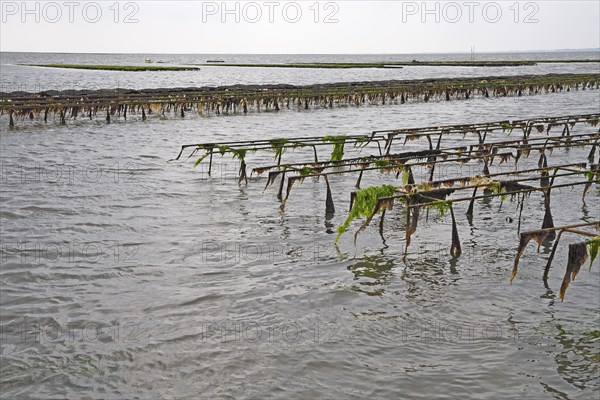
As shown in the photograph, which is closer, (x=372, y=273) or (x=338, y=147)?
(x=372, y=273)

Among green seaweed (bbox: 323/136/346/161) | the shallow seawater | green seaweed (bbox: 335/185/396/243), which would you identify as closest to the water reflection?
the shallow seawater

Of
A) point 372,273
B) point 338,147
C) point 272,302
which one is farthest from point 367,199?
point 338,147

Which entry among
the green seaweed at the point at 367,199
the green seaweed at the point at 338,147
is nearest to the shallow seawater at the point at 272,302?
the green seaweed at the point at 367,199

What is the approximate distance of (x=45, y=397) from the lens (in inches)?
264

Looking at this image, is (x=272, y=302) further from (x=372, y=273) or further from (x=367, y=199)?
(x=367, y=199)

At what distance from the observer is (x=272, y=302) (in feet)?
30.3

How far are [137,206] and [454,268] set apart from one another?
8539 millimetres

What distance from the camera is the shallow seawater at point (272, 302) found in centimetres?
709

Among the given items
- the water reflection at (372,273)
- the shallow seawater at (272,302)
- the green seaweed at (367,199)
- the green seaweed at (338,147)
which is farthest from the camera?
the green seaweed at (338,147)

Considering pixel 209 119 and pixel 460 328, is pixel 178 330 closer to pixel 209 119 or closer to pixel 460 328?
pixel 460 328

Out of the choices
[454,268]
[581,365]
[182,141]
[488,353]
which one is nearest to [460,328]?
[488,353]

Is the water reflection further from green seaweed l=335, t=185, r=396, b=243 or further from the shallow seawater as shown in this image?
green seaweed l=335, t=185, r=396, b=243

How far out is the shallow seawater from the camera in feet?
23.3

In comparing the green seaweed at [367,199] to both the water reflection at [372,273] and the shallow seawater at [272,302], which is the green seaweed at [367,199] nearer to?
the water reflection at [372,273]
